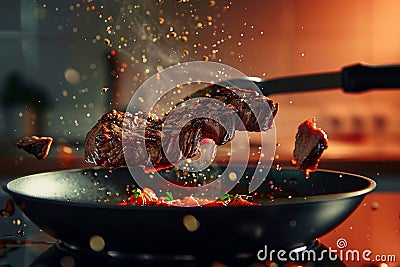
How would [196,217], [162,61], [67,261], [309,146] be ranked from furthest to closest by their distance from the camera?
[162,61]
[309,146]
[67,261]
[196,217]

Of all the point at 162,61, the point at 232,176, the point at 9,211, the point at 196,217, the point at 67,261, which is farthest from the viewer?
the point at 162,61

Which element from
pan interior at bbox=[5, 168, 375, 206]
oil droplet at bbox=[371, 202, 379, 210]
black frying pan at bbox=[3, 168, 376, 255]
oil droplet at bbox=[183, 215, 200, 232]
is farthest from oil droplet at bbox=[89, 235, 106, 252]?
oil droplet at bbox=[371, 202, 379, 210]

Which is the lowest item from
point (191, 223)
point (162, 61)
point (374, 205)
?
point (374, 205)

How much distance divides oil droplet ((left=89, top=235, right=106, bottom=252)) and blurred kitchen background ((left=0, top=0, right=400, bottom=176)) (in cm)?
166

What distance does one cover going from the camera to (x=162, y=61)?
2.44 meters

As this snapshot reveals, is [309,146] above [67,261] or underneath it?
above

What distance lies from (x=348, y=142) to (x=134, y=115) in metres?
1.66

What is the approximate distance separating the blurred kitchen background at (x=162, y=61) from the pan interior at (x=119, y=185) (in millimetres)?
1254

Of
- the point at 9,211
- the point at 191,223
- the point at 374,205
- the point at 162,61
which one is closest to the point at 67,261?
the point at 191,223

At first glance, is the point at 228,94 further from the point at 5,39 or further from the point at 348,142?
the point at 5,39

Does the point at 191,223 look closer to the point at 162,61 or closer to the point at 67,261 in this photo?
the point at 67,261

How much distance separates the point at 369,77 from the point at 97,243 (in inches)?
17.8

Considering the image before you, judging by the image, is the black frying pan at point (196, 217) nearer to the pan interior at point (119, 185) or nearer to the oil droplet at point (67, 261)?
the oil droplet at point (67, 261)

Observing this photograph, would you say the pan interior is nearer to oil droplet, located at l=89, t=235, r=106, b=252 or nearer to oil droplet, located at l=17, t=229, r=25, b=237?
oil droplet, located at l=17, t=229, r=25, b=237
